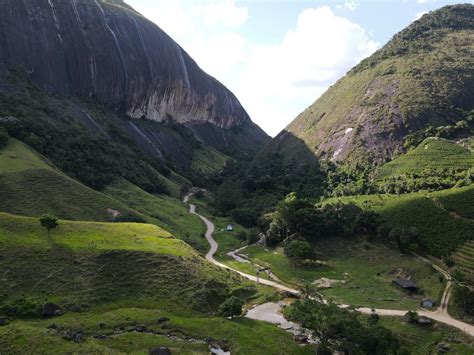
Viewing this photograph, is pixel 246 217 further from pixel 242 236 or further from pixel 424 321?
pixel 424 321

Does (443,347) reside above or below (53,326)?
above

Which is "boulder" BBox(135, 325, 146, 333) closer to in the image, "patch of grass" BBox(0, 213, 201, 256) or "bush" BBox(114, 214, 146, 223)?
"patch of grass" BBox(0, 213, 201, 256)

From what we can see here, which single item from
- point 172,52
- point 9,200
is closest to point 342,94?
point 172,52

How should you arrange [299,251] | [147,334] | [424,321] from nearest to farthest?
[147,334] < [424,321] < [299,251]

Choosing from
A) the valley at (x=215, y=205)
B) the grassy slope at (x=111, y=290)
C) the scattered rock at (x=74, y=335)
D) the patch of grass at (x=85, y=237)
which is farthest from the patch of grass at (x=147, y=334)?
the patch of grass at (x=85, y=237)

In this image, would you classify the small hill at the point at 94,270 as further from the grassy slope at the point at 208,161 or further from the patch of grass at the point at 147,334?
the grassy slope at the point at 208,161

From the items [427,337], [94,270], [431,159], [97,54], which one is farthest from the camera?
[97,54]

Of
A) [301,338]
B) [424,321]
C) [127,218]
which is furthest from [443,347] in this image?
[127,218]
